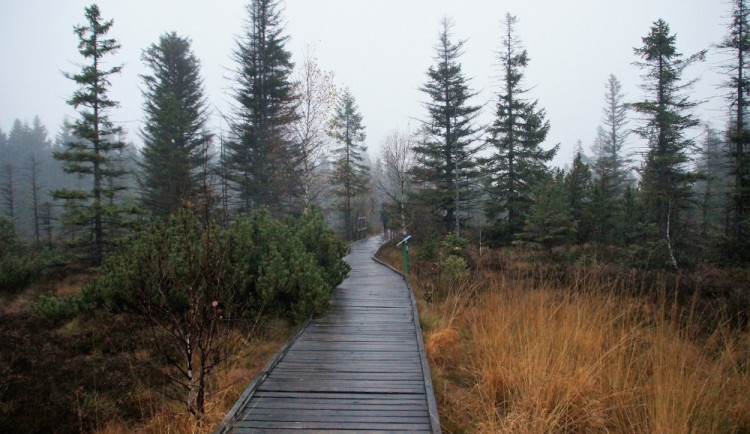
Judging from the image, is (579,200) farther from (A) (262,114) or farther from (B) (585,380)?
(B) (585,380)

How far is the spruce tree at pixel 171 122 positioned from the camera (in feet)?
64.5

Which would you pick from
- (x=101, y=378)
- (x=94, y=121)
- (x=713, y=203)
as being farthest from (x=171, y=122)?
(x=713, y=203)

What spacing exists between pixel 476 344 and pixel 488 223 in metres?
19.6

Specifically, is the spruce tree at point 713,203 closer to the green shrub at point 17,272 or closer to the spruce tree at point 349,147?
the spruce tree at point 349,147

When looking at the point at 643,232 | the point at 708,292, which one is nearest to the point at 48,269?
the point at 708,292

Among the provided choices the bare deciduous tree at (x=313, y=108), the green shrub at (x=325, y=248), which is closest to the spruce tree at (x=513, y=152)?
the bare deciduous tree at (x=313, y=108)

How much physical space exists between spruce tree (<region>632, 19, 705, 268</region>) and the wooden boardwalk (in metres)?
17.5

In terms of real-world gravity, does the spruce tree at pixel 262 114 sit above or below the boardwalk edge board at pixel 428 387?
above

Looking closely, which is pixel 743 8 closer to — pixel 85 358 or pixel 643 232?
pixel 643 232

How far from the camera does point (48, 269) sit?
17188mm

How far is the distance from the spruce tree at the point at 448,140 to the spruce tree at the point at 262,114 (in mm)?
7549

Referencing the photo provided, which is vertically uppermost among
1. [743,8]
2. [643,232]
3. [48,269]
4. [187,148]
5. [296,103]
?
[743,8]

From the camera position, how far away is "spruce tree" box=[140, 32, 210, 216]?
19.7 m

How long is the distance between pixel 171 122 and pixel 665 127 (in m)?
24.8
